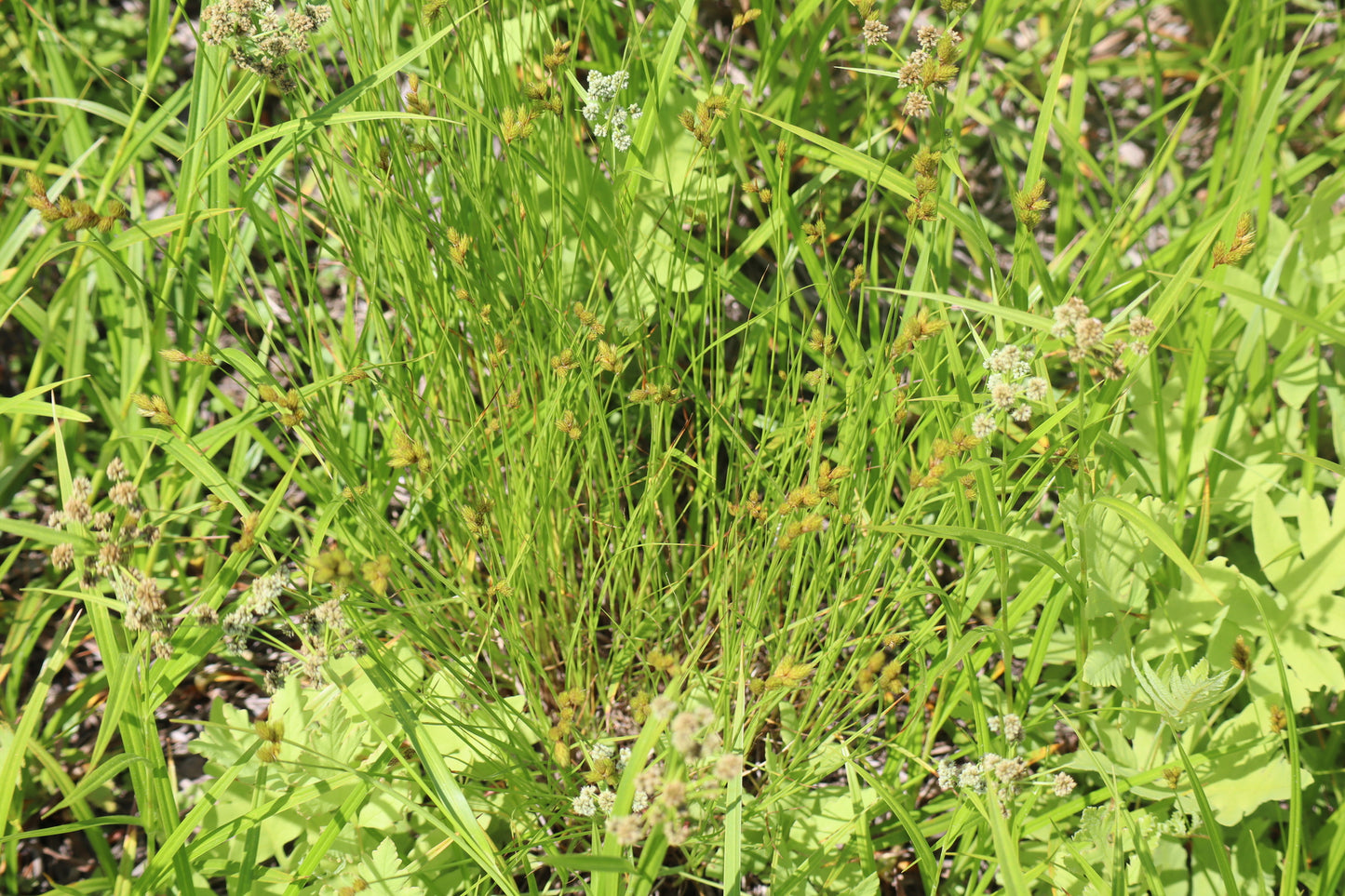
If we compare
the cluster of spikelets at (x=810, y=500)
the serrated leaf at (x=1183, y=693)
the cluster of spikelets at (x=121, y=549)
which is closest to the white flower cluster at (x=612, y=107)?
the cluster of spikelets at (x=810, y=500)

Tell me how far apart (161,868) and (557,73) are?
4.42 feet

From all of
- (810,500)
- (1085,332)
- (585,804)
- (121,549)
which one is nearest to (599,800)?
(585,804)

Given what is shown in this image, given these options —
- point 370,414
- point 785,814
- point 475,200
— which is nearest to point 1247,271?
point 785,814

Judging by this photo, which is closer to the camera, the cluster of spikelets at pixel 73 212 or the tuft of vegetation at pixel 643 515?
the cluster of spikelets at pixel 73 212

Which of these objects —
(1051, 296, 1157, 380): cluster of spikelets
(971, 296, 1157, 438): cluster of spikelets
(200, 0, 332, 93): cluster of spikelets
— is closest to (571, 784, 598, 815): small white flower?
(971, 296, 1157, 438): cluster of spikelets

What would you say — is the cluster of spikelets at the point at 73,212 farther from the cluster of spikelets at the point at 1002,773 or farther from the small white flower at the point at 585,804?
the cluster of spikelets at the point at 1002,773

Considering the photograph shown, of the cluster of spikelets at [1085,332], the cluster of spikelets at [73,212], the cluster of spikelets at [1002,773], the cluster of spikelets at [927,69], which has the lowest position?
the cluster of spikelets at [1002,773]

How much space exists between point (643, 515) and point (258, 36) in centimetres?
93

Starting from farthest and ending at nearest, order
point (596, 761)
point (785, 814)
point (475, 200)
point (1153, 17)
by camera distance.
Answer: point (1153, 17) < point (785, 814) < point (475, 200) < point (596, 761)

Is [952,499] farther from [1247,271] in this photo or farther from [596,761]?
[1247,271]

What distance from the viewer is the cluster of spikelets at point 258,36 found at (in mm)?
1125

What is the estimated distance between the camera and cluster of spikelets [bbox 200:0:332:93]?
44.3 inches

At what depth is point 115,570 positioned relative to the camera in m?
1.06

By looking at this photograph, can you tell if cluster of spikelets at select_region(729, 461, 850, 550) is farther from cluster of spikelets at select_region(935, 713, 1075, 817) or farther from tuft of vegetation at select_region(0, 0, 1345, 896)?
cluster of spikelets at select_region(935, 713, 1075, 817)
